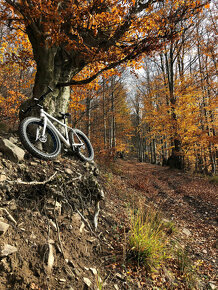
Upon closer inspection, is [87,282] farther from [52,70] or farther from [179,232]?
[52,70]

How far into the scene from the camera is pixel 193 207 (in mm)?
6926

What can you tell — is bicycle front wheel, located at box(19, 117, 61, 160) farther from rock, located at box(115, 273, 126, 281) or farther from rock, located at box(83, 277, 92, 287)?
rock, located at box(115, 273, 126, 281)

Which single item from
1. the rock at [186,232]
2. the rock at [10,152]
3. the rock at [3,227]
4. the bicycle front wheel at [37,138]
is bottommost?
the rock at [186,232]

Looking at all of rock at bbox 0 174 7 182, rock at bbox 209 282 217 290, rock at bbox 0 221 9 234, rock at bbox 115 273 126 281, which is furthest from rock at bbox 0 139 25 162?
rock at bbox 209 282 217 290

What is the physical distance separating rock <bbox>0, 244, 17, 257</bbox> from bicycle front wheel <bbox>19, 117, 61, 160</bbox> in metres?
1.87

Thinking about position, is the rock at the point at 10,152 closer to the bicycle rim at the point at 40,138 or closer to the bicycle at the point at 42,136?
the bicycle at the point at 42,136

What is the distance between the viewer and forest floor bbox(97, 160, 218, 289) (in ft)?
9.19

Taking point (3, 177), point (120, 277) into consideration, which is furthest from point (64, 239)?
point (3, 177)

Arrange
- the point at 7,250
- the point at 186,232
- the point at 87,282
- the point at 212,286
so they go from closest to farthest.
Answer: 1. the point at 7,250
2. the point at 87,282
3. the point at 212,286
4. the point at 186,232

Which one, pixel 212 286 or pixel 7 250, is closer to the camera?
pixel 7 250

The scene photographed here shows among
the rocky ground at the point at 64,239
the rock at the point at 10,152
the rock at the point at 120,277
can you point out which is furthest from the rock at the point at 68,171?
the rock at the point at 120,277

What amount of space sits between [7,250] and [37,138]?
2.32 metres

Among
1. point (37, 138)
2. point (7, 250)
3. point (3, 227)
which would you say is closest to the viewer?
point (7, 250)

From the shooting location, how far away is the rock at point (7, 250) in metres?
1.76
